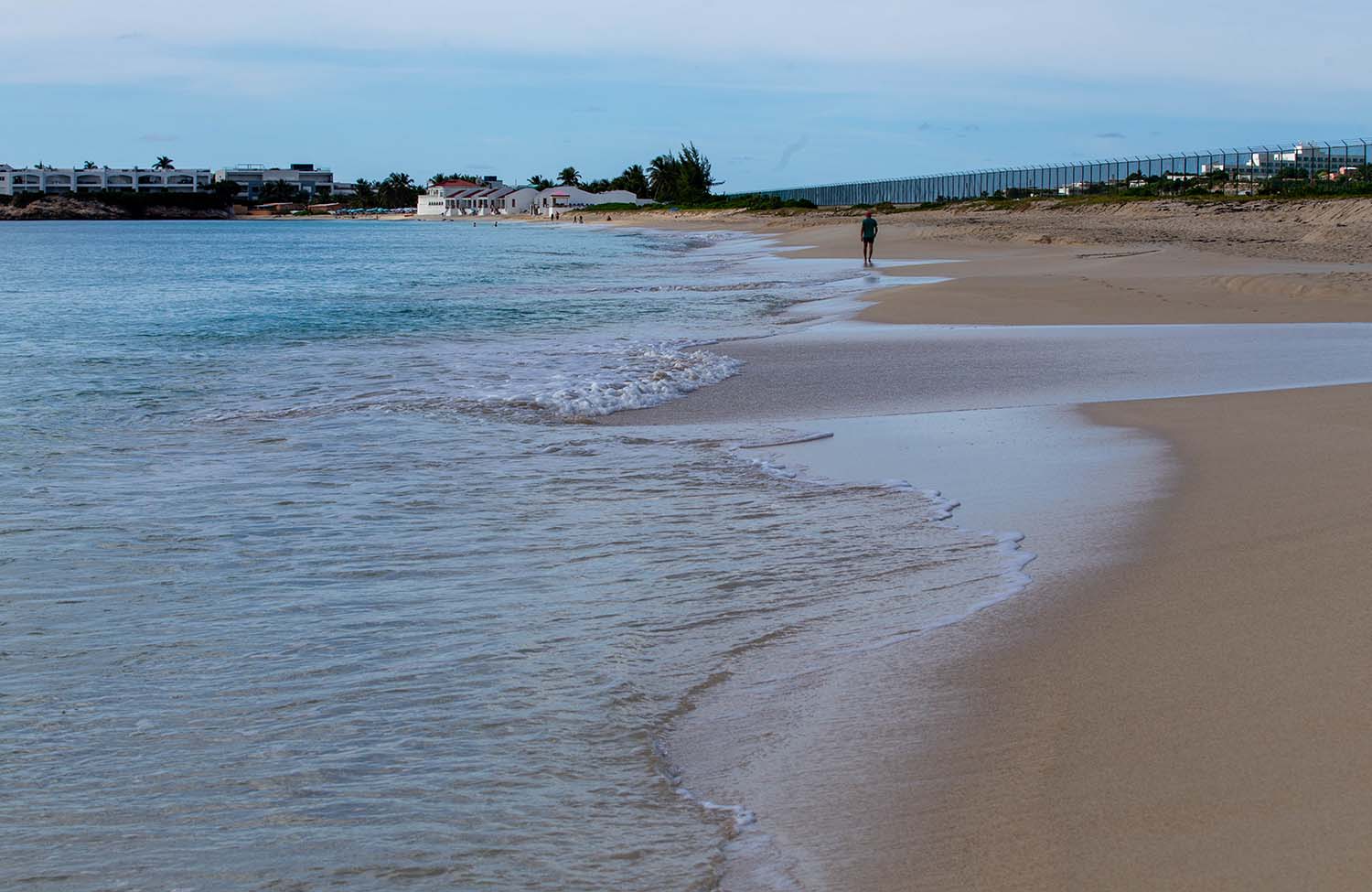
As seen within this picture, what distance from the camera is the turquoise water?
288 cm

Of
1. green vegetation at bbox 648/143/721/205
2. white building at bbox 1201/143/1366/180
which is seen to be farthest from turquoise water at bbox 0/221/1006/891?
green vegetation at bbox 648/143/721/205

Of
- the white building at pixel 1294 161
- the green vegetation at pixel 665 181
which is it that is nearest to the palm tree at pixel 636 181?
the green vegetation at pixel 665 181

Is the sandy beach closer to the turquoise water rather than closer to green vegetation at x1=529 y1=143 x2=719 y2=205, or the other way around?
the turquoise water

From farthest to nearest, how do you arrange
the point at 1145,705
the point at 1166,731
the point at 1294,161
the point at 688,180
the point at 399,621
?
the point at 688,180
the point at 1294,161
the point at 399,621
the point at 1145,705
the point at 1166,731

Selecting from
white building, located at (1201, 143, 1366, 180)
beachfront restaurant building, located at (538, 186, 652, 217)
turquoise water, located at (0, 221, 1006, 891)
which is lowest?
turquoise water, located at (0, 221, 1006, 891)

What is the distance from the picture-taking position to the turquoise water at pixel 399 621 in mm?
2882

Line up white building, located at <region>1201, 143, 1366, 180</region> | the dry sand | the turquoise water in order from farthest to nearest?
white building, located at <region>1201, 143, 1366, 180</region>
the turquoise water
the dry sand

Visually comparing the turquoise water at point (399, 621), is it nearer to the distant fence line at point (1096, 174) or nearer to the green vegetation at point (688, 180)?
the distant fence line at point (1096, 174)

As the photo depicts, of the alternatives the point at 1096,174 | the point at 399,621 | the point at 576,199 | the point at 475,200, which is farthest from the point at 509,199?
the point at 399,621

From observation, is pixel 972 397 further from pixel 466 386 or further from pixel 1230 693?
pixel 1230 693

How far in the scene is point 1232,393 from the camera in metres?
8.82

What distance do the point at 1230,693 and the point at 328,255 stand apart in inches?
2301

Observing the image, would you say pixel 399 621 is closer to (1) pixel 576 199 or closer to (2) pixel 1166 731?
(2) pixel 1166 731

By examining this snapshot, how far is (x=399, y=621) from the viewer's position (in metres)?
4.39
